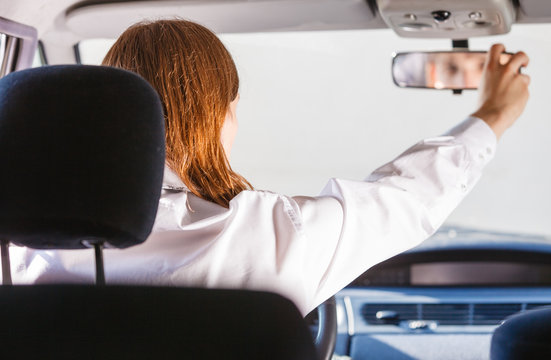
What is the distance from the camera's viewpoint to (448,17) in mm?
2717

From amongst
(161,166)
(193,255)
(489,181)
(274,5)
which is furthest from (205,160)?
(489,181)

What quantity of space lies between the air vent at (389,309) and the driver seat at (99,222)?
2763 mm

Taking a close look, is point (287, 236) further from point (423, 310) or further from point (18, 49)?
point (423, 310)

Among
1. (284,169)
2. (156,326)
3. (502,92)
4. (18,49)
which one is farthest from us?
(284,169)

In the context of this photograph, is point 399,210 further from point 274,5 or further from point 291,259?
point 274,5

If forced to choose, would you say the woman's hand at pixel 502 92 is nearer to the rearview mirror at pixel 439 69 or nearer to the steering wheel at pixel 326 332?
the rearview mirror at pixel 439 69

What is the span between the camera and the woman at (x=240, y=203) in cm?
185

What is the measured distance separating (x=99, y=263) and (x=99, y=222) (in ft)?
0.57

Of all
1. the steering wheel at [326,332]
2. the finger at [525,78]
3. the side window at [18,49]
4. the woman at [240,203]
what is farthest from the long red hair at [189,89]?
the steering wheel at [326,332]

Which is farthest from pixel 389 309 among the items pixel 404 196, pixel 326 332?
pixel 404 196

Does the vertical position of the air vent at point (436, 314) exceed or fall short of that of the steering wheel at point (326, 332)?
it falls short

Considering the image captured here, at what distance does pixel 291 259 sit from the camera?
187 centimetres

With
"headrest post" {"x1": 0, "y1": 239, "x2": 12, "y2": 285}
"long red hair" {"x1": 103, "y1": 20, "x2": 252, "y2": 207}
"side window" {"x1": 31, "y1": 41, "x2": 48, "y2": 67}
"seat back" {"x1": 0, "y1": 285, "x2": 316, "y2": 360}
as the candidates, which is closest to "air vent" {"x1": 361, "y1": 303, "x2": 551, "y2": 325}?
"side window" {"x1": 31, "y1": 41, "x2": 48, "y2": 67}

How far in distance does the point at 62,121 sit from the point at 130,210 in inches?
8.0
